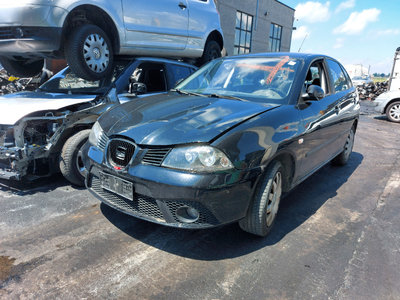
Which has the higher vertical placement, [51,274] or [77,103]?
[77,103]

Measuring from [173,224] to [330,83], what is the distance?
2988 mm

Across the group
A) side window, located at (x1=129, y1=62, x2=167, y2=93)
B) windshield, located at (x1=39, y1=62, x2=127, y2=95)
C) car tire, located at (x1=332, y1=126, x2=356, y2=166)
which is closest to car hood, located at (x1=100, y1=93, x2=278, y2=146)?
windshield, located at (x1=39, y1=62, x2=127, y2=95)

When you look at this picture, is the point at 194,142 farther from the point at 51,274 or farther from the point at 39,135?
the point at 39,135

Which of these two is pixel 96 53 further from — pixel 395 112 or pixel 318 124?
pixel 395 112

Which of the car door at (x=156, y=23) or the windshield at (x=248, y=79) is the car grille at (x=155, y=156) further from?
the car door at (x=156, y=23)

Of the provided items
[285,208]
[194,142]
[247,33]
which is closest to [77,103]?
[194,142]

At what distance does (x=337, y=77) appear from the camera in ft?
14.6

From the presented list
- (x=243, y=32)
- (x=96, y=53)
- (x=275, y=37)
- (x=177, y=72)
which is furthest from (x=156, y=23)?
(x=275, y=37)

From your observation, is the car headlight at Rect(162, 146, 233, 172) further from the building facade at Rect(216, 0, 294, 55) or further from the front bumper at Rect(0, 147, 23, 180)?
the building facade at Rect(216, 0, 294, 55)

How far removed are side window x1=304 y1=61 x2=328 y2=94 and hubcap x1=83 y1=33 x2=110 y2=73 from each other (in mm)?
2938

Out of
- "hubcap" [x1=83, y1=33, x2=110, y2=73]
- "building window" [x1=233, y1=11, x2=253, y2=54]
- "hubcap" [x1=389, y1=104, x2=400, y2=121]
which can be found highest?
"building window" [x1=233, y1=11, x2=253, y2=54]

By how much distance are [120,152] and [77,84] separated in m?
2.58

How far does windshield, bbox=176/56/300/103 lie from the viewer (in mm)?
3164

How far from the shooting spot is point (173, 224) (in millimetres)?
2332
